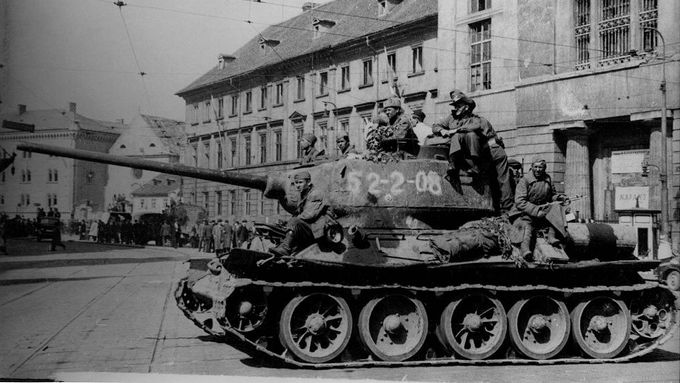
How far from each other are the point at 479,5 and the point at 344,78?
5615 millimetres

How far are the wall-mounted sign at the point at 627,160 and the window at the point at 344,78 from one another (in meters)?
10.8

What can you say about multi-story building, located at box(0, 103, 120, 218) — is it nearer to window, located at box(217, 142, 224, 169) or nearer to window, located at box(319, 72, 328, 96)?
window, located at box(319, 72, 328, 96)

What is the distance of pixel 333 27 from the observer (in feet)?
83.2

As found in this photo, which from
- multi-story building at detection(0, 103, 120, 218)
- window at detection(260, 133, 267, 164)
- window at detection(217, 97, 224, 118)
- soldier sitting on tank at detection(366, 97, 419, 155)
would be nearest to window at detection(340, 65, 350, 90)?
window at detection(260, 133, 267, 164)

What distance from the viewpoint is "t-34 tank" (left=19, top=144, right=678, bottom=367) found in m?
8.12

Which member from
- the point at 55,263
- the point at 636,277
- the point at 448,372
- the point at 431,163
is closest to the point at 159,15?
the point at 431,163

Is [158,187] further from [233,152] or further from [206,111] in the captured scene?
[206,111]

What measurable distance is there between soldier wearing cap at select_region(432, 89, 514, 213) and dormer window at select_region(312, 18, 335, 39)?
15601 mm

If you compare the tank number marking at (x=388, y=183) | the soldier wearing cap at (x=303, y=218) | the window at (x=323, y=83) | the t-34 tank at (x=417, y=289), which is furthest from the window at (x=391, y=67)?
the soldier wearing cap at (x=303, y=218)

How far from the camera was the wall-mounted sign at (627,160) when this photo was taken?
1716 cm

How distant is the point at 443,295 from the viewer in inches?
338

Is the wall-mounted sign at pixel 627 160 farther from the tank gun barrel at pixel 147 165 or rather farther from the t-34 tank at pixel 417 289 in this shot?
the tank gun barrel at pixel 147 165

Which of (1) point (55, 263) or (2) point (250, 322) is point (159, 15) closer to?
(2) point (250, 322)

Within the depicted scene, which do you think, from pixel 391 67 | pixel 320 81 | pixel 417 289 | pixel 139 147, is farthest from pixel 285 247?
pixel 391 67
